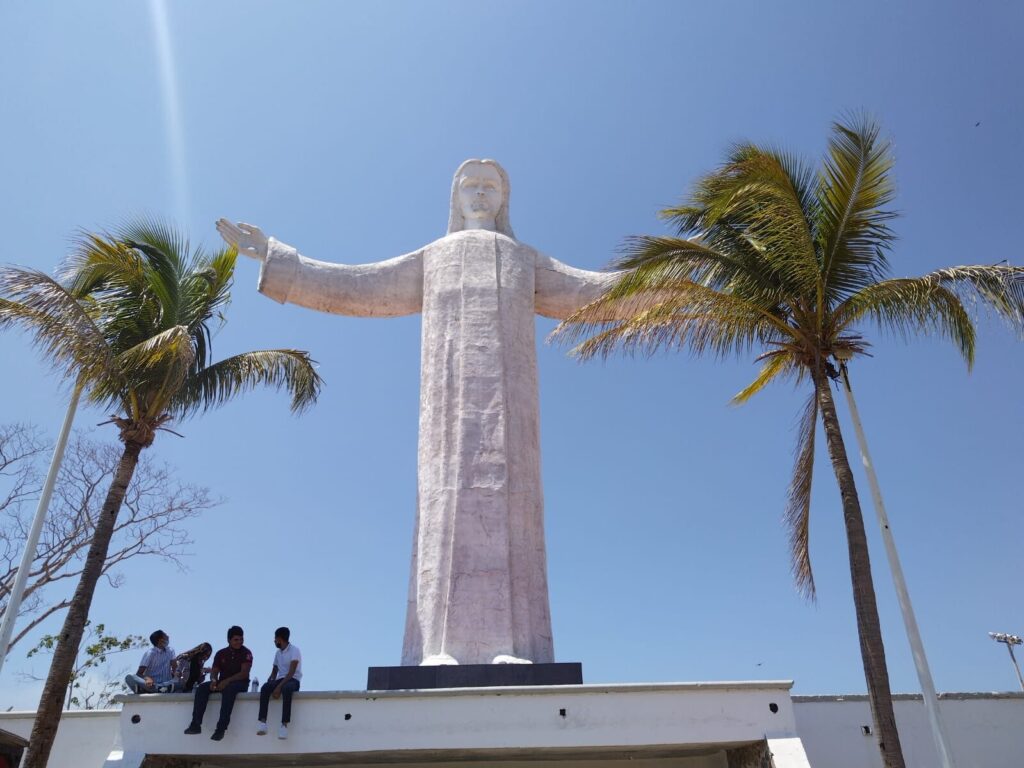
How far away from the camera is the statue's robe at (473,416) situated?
8180mm

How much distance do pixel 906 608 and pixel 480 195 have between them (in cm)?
644

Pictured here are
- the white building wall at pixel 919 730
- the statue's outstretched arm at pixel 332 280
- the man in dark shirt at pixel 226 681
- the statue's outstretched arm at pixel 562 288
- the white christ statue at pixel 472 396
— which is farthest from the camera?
the statue's outstretched arm at pixel 562 288

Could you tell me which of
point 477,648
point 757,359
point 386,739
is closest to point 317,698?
point 386,739

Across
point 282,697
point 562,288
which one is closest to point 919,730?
point 282,697

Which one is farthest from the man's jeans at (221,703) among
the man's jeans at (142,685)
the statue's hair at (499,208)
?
the statue's hair at (499,208)

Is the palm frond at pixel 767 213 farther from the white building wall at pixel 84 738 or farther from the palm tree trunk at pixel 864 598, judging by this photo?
the white building wall at pixel 84 738

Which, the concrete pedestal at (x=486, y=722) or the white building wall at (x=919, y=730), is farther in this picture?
the white building wall at (x=919, y=730)

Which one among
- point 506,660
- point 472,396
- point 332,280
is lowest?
point 506,660

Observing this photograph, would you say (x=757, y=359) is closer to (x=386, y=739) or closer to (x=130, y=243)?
(x=386, y=739)

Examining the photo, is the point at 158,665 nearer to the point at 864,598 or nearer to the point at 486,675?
A: the point at 486,675

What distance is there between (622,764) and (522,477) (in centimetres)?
285

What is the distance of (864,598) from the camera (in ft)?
23.7

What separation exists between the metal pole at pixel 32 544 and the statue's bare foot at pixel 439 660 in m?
3.69

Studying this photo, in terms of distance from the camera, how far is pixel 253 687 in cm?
755
